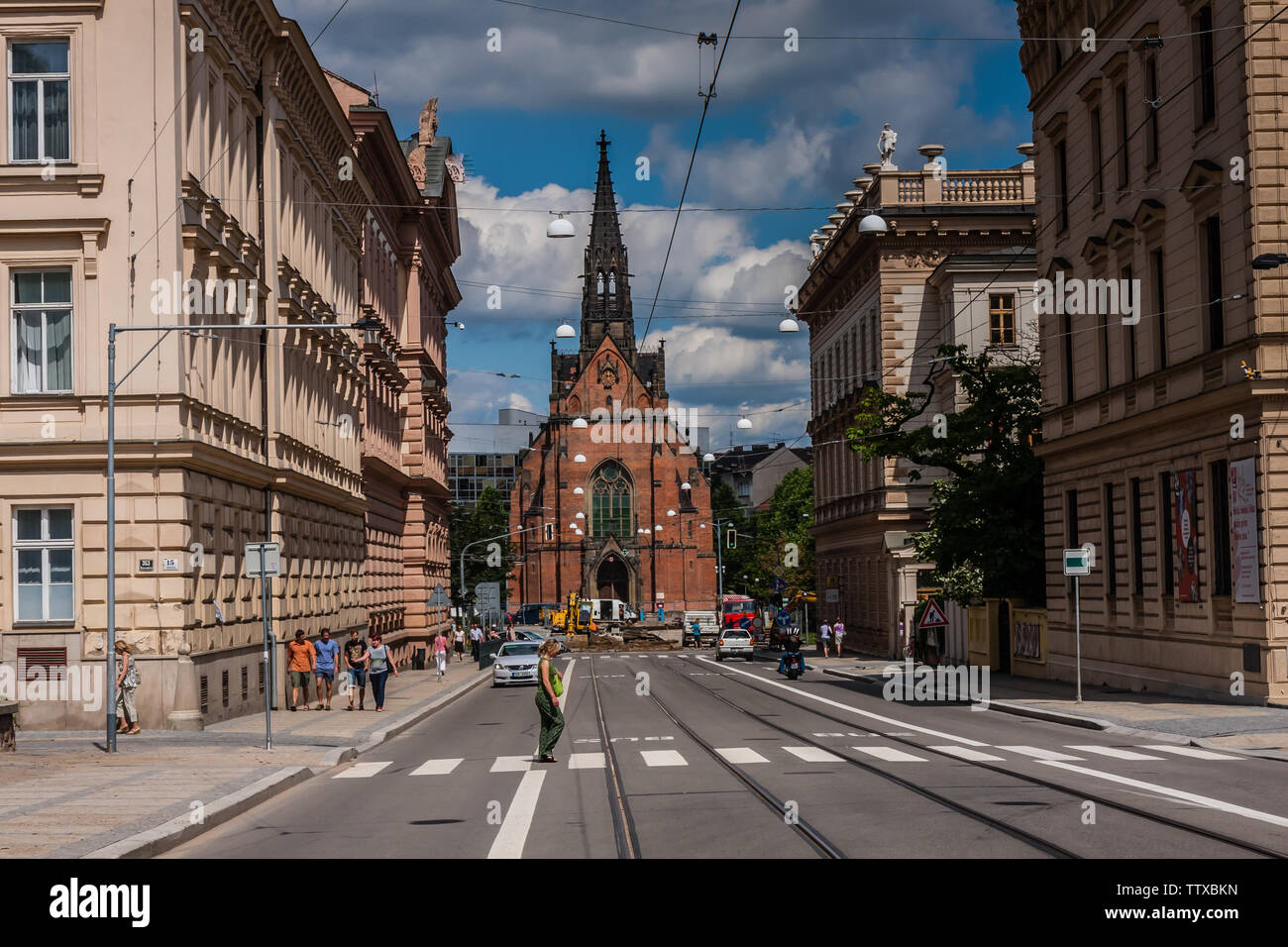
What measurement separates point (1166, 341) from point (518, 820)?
20.2 m

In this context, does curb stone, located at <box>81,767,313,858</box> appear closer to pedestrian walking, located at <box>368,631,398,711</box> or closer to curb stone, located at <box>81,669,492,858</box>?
curb stone, located at <box>81,669,492,858</box>

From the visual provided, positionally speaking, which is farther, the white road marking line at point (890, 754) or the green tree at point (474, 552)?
the green tree at point (474, 552)

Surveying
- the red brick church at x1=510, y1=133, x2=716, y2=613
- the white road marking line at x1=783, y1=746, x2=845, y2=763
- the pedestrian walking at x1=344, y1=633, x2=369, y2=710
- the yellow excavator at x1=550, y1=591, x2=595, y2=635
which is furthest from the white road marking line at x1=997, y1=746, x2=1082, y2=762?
the red brick church at x1=510, y1=133, x2=716, y2=613

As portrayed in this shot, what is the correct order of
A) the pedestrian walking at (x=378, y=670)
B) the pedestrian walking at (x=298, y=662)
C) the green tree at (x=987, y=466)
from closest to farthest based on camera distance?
the pedestrian walking at (x=298, y=662) → the pedestrian walking at (x=378, y=670) → the green tree at (x=987, y=466)

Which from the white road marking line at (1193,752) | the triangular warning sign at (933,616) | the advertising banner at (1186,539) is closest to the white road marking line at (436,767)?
the white road marking line at (1193,752)

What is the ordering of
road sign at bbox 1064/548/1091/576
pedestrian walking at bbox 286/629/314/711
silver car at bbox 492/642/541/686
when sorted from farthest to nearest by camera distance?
1. silver car at bbox 492/642/541/686
2. pedestrian walking at bbox 286/629/314/711
3. road sign at bbox 1064/548/1091/576

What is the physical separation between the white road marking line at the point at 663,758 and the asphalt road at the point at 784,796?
0.10 feet

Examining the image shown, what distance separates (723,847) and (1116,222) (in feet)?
77.6

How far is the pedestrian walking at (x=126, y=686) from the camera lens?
25.1 meters

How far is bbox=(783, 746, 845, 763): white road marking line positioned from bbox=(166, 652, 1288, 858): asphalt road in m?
0.03

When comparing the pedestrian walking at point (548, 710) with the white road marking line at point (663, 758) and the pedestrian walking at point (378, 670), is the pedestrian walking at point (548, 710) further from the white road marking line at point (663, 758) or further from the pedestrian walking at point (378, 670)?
the pedestrian walking at point (378, 670)

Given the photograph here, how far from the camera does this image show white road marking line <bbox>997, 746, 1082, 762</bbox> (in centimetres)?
1989

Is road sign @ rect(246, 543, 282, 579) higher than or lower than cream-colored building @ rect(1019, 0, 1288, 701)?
lower

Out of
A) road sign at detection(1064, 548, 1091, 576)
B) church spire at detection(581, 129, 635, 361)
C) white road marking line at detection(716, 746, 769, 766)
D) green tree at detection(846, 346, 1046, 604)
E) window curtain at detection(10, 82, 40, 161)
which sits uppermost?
church spire at detection(581, 129, 635, 361)
